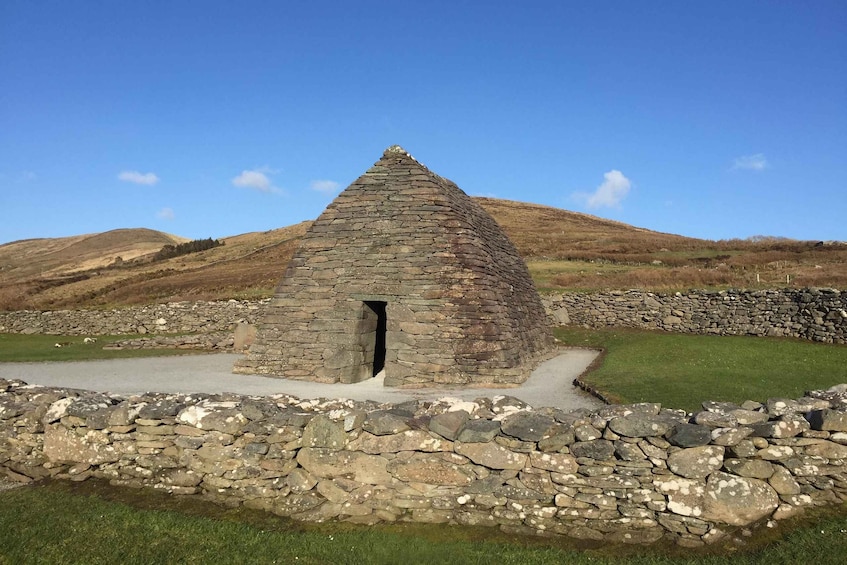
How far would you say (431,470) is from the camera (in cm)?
598

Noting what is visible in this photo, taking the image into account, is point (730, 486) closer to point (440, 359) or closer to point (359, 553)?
point (359, 553)

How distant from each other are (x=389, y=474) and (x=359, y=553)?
1.00 m

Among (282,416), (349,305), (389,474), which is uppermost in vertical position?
(349,305)

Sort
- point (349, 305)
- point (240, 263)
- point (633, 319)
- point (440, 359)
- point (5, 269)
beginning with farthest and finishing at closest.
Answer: point (5, 269) → point (240, 263) → point (633, 319) → point (349, 305) → point (440, 359)

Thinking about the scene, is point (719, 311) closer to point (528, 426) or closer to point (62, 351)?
point (528, 426)

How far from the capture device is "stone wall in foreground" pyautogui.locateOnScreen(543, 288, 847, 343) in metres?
20.5

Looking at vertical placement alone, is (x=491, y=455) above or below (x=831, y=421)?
below

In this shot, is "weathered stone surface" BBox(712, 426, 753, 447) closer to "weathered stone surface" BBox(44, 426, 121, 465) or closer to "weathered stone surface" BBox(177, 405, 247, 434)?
"weathered stone surface" BBox(177, 405, 247, 434)

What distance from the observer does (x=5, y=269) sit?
77188mm

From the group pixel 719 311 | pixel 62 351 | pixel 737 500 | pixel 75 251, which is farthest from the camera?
pixel 75 251

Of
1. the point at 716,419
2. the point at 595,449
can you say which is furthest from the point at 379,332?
the point at 716,419

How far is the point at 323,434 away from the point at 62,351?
68.9 ft

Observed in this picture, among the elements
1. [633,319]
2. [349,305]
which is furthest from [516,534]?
[633,319]

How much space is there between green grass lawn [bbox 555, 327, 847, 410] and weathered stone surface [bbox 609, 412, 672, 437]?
5.04 metres
